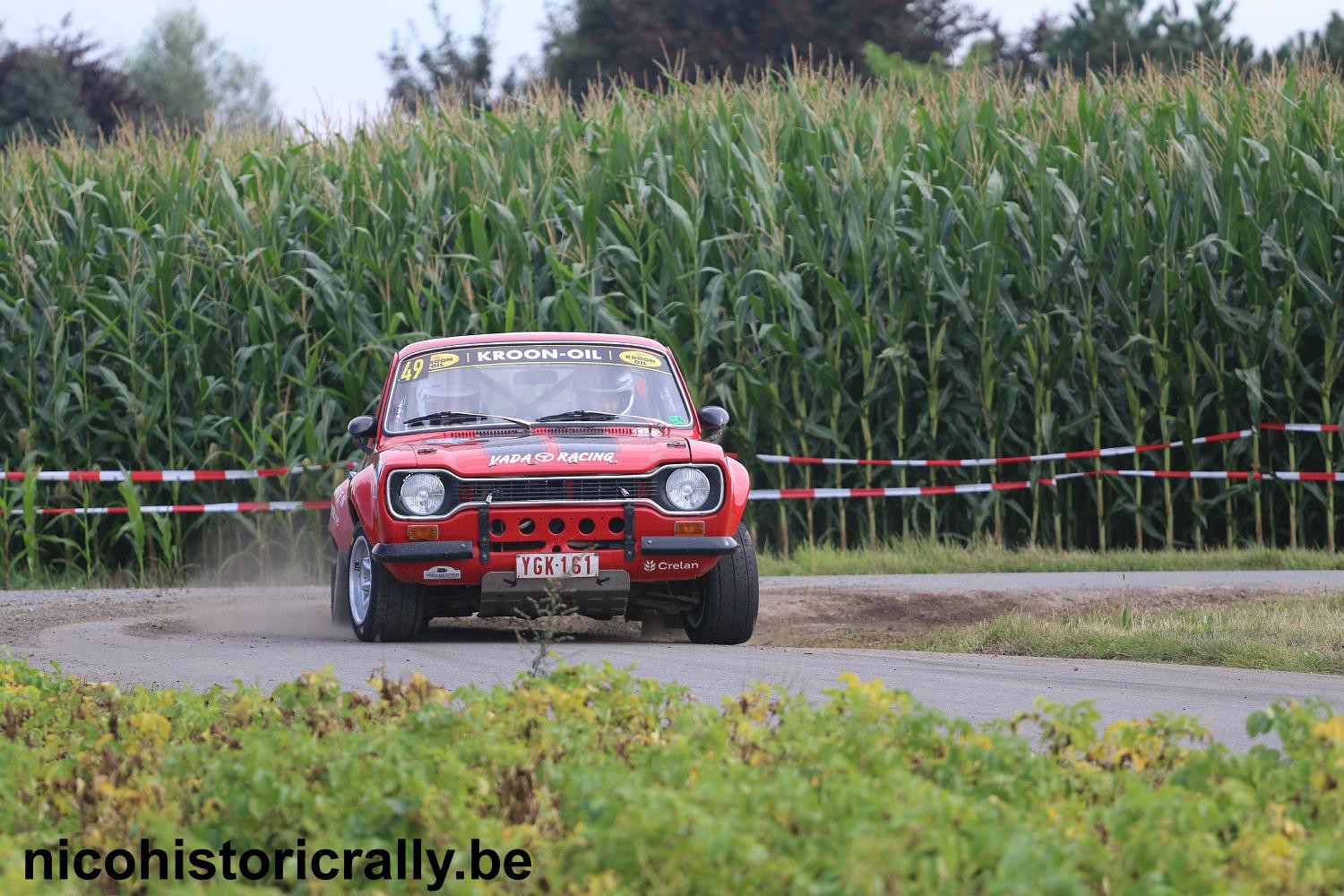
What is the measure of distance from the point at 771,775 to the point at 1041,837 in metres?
0.99

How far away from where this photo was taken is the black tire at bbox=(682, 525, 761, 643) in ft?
32.3

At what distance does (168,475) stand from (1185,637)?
8.93 m

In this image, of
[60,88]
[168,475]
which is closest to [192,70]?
[60,88]

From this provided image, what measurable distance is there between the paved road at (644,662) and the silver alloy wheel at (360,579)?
0.21 m

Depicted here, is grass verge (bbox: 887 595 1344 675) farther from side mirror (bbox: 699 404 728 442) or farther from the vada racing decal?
the vada racing decal

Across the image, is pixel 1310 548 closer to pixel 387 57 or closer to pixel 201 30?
pixel 387 57

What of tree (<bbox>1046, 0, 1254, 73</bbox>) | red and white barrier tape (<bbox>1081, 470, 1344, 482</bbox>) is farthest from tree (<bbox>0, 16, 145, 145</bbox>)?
red and white barrier tape (<bbox>1081, 470, 1344, 482</bbox>)

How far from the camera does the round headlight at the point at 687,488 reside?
955 centimetres

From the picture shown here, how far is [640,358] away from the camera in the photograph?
35.7 ft

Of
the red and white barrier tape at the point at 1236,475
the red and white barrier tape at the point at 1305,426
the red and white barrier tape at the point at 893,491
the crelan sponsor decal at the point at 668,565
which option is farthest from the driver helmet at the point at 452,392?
the red and white barrier tape at the point at 1305,426

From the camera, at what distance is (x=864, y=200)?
51.3 ft

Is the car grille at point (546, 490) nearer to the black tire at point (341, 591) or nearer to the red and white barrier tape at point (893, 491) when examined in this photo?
the black tire at point (341, 591)

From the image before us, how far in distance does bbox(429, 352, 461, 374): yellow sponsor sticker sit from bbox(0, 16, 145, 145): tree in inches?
1402

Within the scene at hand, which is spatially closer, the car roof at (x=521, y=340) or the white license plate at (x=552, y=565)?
the white license plate at (x=552, y=565)
